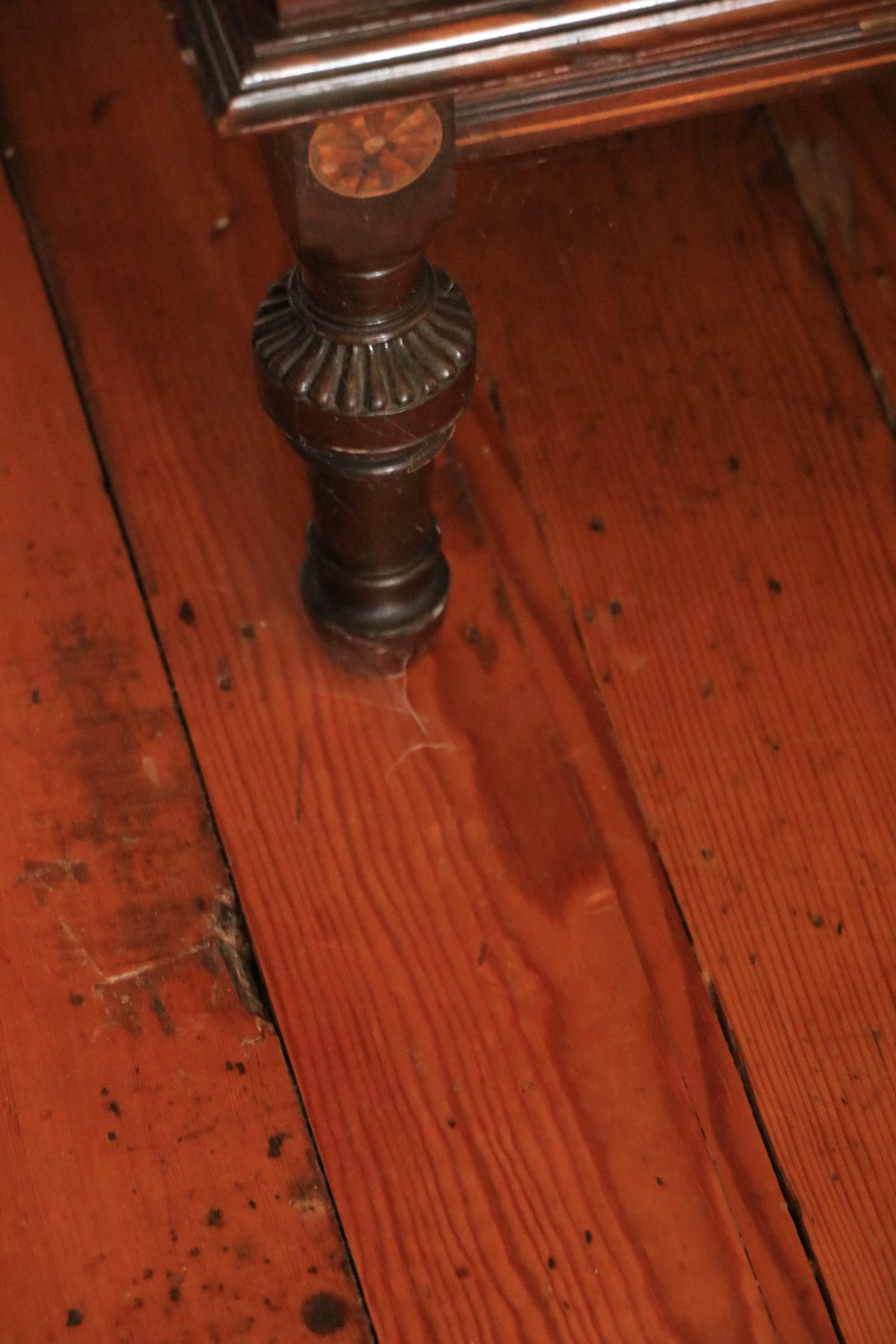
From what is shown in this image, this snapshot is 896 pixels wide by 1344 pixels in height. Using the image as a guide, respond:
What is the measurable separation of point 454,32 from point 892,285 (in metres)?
0.60

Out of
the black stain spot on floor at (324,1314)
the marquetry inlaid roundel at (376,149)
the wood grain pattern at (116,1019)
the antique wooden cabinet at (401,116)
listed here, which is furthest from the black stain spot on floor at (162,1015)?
the marquetry inlaid roundel at (376,149)

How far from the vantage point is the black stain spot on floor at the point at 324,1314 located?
0.74 meters

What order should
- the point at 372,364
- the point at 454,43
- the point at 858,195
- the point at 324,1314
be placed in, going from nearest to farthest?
the point at 454,43, the point at 372,364, the point at 324,1314, the point at 858,195

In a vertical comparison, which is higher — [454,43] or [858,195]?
[454,43]

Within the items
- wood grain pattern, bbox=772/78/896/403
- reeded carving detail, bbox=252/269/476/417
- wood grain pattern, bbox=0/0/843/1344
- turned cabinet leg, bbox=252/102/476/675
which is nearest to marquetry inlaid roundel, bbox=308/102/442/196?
turned cabinet leg, bbox=252/102/476/675

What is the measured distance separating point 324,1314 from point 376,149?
1.85 ft

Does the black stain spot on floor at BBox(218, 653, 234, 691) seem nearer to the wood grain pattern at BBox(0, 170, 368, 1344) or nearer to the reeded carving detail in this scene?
the wood grain pattern at BBox(0, 170, 368, 1344)

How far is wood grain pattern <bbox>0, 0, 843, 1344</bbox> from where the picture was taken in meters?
0.76

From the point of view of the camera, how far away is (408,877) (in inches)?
32.9

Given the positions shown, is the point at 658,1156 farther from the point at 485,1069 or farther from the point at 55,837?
the point at 55,837

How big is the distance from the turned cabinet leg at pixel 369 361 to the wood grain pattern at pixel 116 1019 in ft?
0.46

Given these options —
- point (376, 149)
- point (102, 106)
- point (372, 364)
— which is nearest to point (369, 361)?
point (372, 364)

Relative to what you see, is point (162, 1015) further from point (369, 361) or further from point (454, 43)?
point (454, 43)

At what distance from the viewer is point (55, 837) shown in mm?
833
